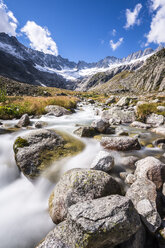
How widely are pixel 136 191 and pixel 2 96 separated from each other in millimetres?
23435

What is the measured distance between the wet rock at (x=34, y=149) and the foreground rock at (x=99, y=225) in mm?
3518

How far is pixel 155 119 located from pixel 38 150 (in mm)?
14409

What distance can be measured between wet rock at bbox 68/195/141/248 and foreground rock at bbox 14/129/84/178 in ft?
12.1

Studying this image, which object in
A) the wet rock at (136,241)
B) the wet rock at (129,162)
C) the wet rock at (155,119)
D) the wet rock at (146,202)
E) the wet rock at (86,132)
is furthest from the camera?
the wet rock at (155,119)

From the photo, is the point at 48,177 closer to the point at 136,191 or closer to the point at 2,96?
the point at 136,191

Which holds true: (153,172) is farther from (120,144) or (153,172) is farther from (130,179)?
(120,144)

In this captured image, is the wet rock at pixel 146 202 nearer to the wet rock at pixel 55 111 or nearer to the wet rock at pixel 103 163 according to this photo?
the wet rock at pixel 103 163

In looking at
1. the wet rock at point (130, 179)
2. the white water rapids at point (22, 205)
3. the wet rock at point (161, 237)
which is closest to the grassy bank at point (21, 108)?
the white water rapids at point (22, 205)

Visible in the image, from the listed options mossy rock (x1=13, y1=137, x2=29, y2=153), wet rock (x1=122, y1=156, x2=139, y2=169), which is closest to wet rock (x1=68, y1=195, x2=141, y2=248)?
wet rock (x1=122, y1=156, x2=139, y2=169)

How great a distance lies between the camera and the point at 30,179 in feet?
19.0

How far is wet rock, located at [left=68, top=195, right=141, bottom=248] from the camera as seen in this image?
264 cm

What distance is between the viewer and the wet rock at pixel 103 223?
2.64 m

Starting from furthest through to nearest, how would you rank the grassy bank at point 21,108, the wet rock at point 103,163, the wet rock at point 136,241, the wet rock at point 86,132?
the grassy bank at point 21,108 → the wet rock at point 86,132 → the wet rock at point 103,163 → the wet rock at point 136,241

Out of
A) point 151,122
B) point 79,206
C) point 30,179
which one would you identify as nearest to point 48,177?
point 30,179
